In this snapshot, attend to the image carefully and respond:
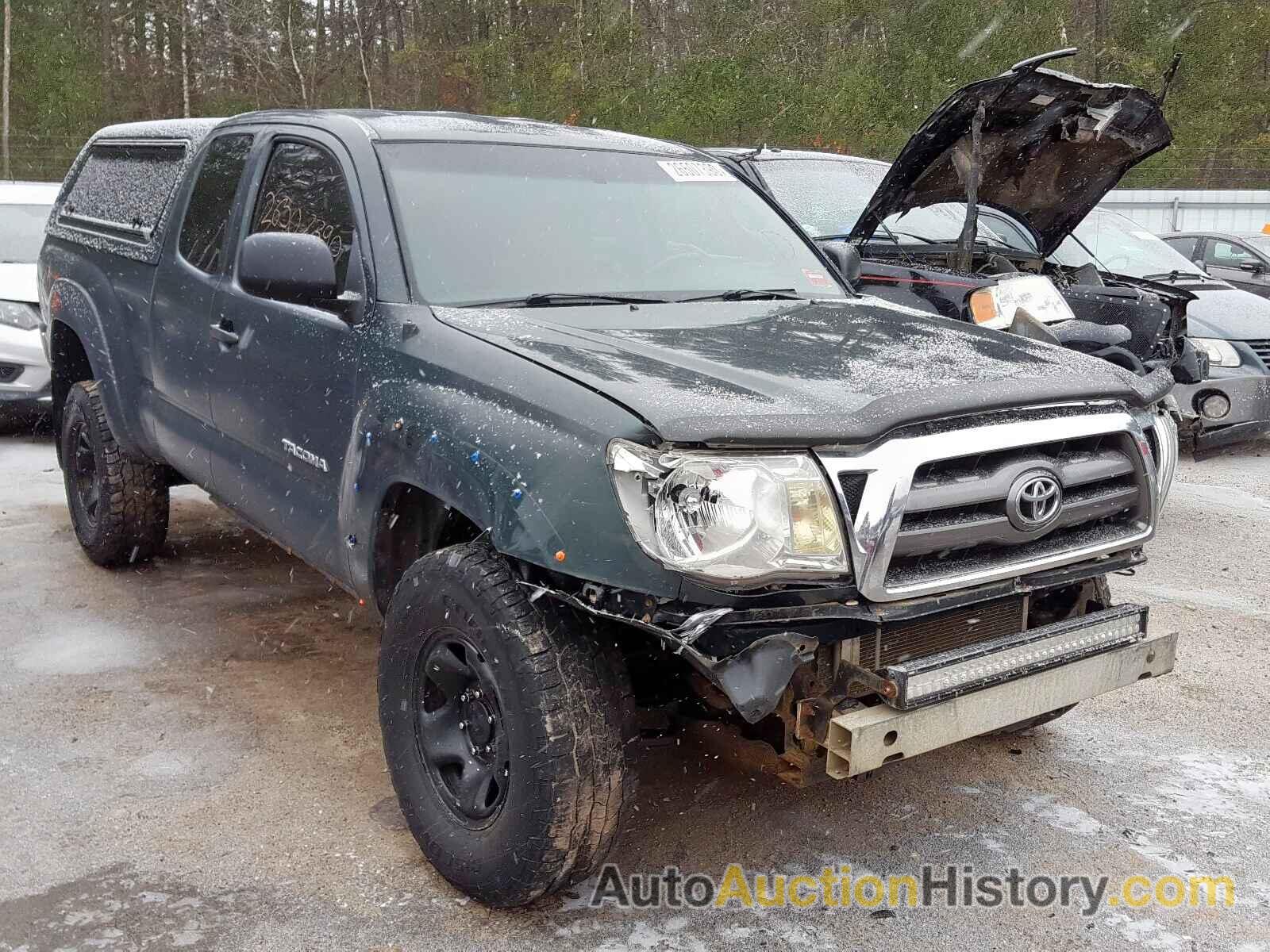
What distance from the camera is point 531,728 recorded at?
2.71m

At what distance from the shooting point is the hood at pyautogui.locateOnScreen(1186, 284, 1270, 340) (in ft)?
28.1

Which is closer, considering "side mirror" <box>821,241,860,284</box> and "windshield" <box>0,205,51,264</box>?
"side mirror" <box>821,241,860,284</box>

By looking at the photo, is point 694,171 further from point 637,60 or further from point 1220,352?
point 637,60

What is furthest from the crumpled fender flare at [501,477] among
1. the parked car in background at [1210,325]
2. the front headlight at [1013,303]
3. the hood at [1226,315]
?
the hood at [1226,315]

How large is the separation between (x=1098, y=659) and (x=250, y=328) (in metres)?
2.73

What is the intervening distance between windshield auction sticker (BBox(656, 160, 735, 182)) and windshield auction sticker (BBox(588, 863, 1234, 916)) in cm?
233

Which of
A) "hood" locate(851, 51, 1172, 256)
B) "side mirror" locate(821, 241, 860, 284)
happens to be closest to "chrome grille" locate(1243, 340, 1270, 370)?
"hood" locate(851, 51, 1172, 256)

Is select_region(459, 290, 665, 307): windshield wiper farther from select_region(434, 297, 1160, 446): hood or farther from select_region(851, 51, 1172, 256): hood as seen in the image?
select_region(851, 51, 1172, 256): hood

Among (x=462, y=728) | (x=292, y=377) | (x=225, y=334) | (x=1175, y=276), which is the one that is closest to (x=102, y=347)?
(x=225, y=334)

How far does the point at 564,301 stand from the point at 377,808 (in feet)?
5.03

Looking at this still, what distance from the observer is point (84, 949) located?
9.26 feet

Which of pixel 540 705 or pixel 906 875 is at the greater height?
pixel 540 705

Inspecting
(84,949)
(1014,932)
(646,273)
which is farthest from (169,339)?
(1014,932)

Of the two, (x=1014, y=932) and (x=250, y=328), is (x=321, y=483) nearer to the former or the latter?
(x=250, y=328)
